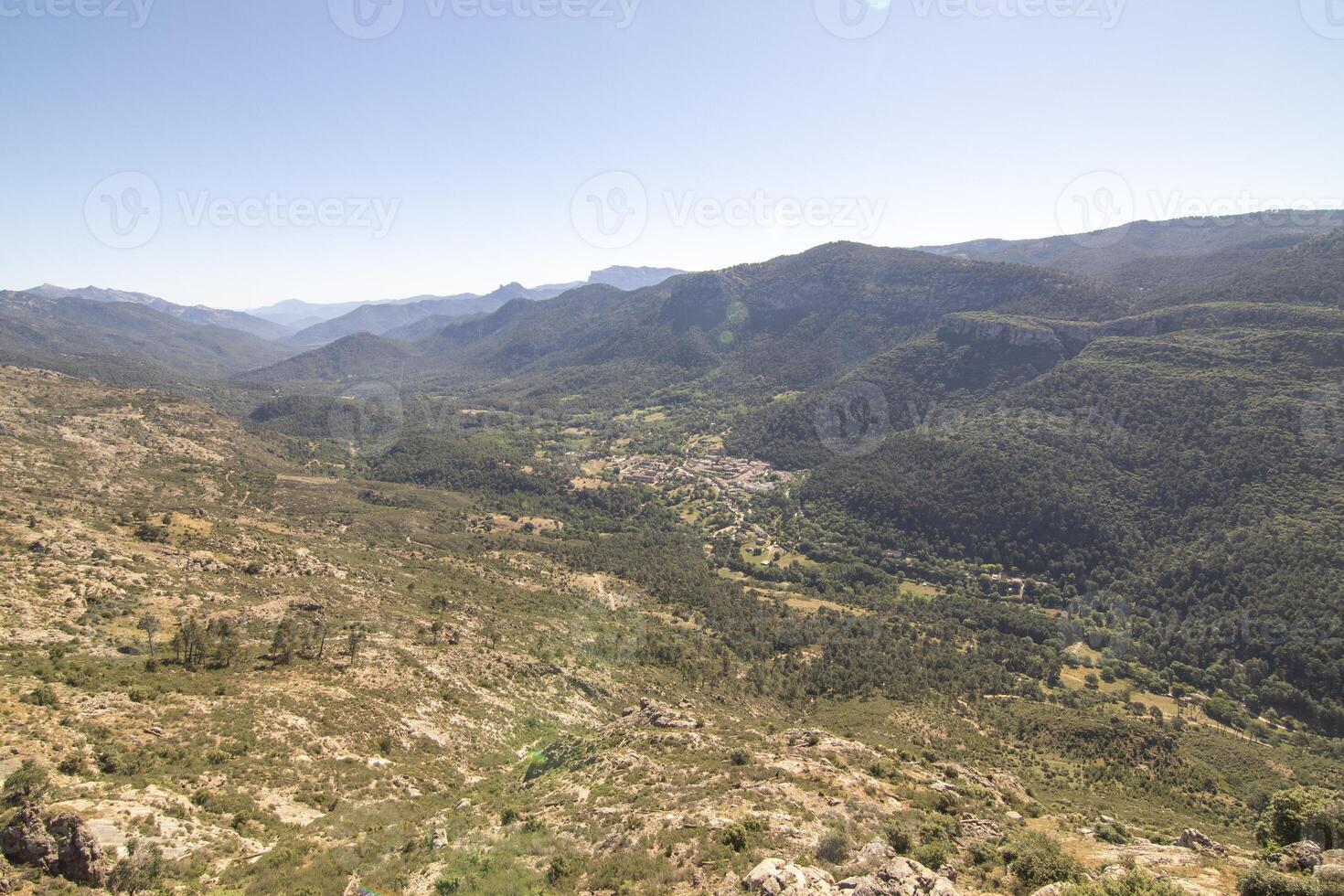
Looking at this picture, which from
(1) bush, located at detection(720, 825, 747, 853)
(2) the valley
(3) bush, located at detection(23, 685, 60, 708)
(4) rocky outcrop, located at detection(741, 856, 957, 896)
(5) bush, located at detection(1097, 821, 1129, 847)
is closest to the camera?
(4) rocky outcrop, located at detection(741, 856, 957, 896)

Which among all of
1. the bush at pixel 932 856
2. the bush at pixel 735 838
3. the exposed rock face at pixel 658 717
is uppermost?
the bush at pixel 735 838

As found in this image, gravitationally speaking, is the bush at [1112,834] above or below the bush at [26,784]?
below

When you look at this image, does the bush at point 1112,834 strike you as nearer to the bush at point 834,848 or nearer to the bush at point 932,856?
the bush at point 932,856

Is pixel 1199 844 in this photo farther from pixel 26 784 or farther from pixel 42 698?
pixel 42 698

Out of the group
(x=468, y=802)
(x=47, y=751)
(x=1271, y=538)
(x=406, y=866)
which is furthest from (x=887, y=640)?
(x=47, y=751)

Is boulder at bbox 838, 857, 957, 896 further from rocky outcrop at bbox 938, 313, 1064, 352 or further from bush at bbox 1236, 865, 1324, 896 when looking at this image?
rocky outcrop at bbox 938, 313, 1064, 352

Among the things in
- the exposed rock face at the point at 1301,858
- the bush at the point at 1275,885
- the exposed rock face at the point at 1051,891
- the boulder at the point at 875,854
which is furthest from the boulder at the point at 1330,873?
the boulder at the point at 875,854

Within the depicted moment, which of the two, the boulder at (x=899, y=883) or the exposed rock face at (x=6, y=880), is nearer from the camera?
the exposed rock face at (x=6, y=880)

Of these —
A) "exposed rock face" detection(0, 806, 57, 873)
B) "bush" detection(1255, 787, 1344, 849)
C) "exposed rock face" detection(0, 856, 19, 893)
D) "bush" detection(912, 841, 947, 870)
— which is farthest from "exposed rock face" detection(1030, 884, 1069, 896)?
"exposed rock face" detection(0, 856, 19, 893)
